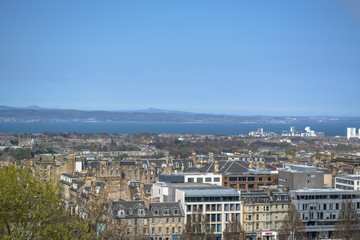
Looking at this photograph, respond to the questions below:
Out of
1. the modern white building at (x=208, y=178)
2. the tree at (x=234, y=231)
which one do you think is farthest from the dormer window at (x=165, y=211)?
the modern white building at (x=208, y=178)

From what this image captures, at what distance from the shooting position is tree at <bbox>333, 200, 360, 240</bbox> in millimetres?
70062

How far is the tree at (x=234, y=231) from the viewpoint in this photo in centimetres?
6844

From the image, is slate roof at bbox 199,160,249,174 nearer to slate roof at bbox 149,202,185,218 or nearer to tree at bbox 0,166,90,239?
slate roof at bbox 149,202,185,218

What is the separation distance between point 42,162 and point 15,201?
71.4 meters

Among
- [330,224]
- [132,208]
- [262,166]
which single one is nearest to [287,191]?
[330,224]

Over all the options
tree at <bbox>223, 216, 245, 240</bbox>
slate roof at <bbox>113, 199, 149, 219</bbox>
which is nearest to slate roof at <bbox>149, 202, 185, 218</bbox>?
slate roof at <bbox>113, 199, 149, 219</bbox>

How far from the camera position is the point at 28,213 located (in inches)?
1630

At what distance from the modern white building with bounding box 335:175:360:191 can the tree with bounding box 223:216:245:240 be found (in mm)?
22843

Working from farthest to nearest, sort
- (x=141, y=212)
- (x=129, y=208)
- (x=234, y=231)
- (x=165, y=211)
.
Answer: (x=165, y=211) < (x=141, y=212) < (x=129, y=208) < (x=234, y=231)

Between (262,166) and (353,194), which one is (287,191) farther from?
(262,166)

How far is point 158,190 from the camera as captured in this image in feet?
264

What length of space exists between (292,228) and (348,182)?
22.2 meters

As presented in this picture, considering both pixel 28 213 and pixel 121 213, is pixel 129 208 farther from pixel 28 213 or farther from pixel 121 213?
pixel 28 213

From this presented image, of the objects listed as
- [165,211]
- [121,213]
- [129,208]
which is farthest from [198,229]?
[121,213]
